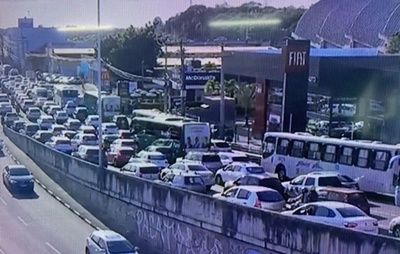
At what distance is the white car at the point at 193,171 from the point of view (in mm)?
5566

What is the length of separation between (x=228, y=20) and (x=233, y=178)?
1890 centimetres

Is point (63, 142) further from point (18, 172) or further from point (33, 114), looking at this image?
point (33, 114)

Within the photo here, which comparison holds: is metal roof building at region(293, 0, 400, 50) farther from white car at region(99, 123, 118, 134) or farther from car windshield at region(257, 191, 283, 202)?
car windshield at region(257, 191, 283, 202)

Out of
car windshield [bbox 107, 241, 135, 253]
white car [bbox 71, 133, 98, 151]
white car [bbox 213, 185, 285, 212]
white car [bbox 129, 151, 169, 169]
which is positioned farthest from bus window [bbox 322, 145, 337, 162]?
white car [bbox 71, 133, 98, 151]

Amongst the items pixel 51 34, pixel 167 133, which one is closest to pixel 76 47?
pixel 51 34

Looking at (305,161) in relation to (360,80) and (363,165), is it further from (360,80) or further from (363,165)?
(360,80)

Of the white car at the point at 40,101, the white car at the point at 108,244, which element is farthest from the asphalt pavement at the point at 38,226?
the white car at the point at 40,101

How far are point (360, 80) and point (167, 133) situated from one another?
2.47m

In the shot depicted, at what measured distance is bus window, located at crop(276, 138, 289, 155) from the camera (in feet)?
20.6

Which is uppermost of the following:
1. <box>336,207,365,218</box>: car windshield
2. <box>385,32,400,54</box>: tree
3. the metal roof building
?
the metal roof building

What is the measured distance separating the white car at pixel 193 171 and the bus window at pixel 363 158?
122cm

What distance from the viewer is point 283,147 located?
20.8 ft

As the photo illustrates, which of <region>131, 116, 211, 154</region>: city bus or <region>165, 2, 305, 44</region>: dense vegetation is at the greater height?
<region>165, 2, 305, 44</region>: dense vegetation

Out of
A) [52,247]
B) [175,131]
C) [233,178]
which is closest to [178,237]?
[52,247]
